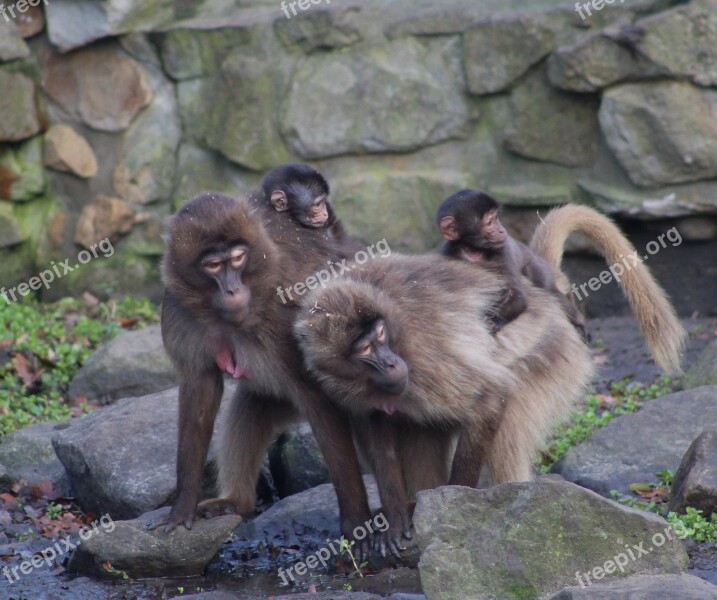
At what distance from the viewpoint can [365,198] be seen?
7.98 metres

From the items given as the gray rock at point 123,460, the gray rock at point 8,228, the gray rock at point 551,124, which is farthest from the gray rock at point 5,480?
the gray rock at point 551,124

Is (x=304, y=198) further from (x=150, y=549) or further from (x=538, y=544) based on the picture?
(x=538, y=544)

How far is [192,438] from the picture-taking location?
16.2 feet

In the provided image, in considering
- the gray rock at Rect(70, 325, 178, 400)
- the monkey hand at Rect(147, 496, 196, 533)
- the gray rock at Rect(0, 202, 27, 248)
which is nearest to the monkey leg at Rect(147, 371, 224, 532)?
the monkey hand at Rect(147, 496, 196, 533)

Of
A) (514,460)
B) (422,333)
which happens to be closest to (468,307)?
(422,333)

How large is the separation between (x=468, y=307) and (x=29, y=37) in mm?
4603

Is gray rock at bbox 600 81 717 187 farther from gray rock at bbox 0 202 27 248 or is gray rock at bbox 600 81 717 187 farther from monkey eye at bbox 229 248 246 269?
gray rock at bbox 0 202 27 248

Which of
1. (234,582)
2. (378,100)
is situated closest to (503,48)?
(378,100)

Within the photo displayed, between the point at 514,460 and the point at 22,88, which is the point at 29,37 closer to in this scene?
the point at 22,88

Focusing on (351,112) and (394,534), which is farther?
(351,112)

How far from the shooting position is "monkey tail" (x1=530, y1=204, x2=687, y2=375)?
588 centimetres

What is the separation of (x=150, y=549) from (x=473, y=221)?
1.97 metres

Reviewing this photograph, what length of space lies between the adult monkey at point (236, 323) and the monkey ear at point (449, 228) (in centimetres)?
57

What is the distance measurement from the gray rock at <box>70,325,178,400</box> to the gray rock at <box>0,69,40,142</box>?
1.89 m
